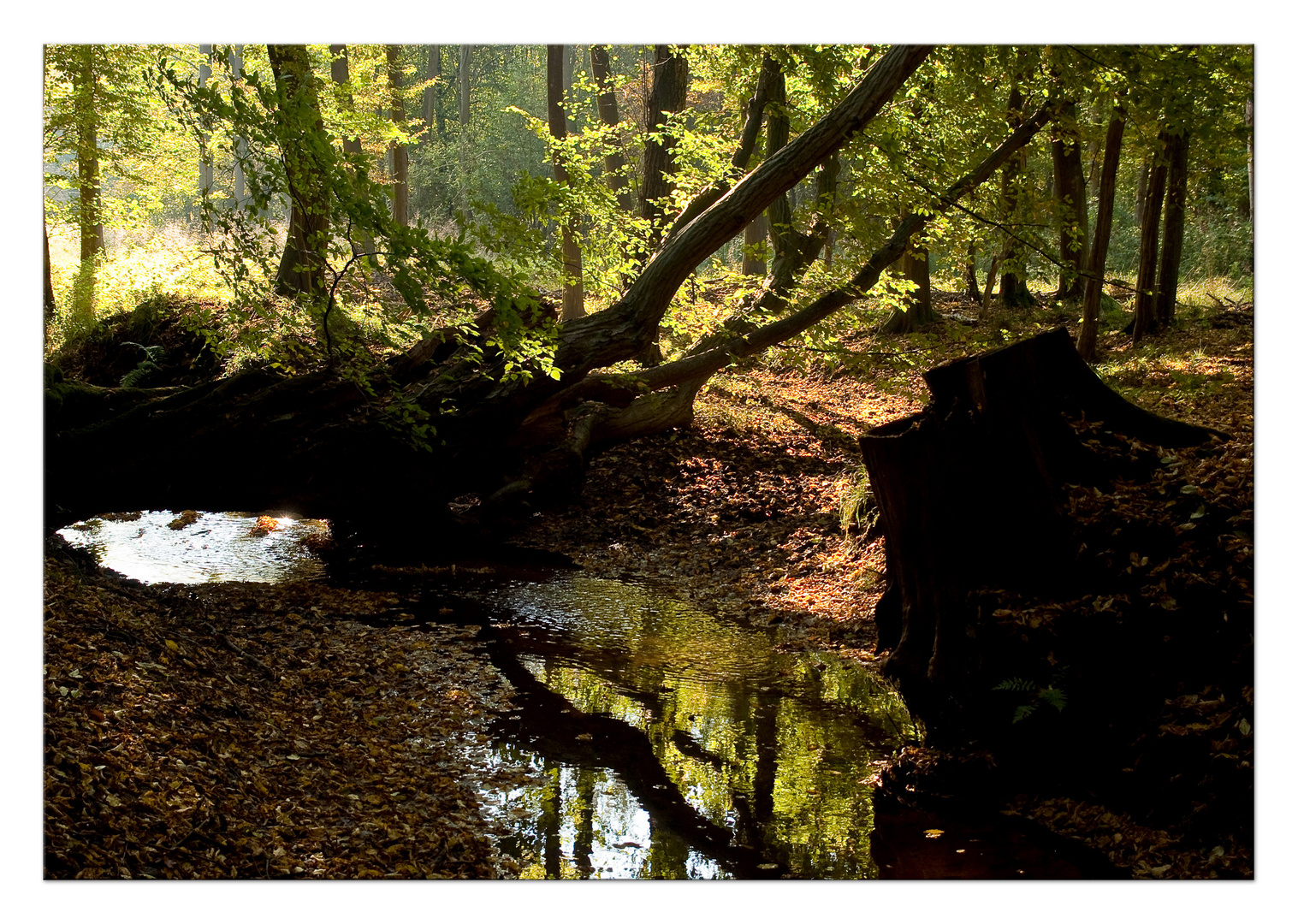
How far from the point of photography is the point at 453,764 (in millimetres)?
4191

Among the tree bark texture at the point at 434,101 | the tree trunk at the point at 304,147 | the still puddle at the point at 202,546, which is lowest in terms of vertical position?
A: the still puddle at the point at 202,546

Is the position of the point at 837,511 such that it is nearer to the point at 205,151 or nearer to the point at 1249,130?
the point at 1249,130

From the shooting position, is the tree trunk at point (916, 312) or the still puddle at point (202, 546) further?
the tree trunk at point (916, 312)

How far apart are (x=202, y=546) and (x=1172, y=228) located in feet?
32.6

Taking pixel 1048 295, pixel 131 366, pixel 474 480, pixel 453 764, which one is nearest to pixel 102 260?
pixel 131 366

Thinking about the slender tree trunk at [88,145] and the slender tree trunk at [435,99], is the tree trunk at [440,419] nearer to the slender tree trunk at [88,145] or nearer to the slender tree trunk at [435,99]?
the slender tree trunk at [88,145]

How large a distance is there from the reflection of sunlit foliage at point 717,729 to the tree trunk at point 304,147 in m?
3.01

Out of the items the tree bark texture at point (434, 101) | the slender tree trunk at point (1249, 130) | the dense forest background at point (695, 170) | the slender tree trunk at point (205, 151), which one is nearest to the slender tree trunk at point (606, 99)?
the dense forest background at point (695, 170)

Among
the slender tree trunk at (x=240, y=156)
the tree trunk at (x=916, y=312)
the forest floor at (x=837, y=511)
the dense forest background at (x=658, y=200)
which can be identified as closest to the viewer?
the forest floor at (x=837, y=511)

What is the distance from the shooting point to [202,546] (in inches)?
338

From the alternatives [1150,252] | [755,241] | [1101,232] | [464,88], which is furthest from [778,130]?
[464,88]

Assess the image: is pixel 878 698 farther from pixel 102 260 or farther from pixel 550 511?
pixel 102 260

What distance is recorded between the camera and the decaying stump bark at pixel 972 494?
407 cm

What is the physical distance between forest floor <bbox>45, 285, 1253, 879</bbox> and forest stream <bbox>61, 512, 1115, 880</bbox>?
20 centimetres
